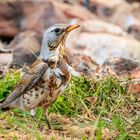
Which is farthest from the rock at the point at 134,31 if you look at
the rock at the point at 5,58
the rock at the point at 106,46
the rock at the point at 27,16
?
the rock at the point at 5,58

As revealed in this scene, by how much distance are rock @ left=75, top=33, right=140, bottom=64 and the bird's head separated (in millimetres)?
6651

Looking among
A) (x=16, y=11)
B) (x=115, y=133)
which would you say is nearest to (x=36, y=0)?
(x=16, y=11)

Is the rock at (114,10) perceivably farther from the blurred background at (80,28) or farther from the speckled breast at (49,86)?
the speckled breast at (49,86)

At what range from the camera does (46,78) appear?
8.36m

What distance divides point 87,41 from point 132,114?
699 cm

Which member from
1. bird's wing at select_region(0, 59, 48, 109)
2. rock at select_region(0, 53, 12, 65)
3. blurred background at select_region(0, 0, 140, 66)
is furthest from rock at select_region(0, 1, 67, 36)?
bird's wing at select_region(0, 59, 48, 109)

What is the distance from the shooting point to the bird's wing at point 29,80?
8398mm

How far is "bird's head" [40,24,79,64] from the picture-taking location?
853cm

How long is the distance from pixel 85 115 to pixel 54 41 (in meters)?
1.10

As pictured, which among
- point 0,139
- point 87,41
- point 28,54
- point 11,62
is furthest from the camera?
point 87,41

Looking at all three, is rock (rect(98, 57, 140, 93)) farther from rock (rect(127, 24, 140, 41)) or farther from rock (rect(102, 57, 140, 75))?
rock (rect(127, 24, 140, 41))

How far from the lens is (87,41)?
1625 cm

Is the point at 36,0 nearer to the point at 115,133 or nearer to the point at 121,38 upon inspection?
the point at 121,38

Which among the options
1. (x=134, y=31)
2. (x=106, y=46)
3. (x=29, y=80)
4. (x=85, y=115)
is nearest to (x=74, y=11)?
(x=134, y=31)
